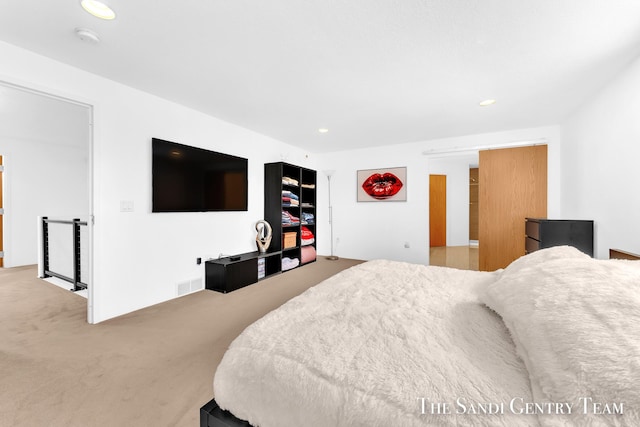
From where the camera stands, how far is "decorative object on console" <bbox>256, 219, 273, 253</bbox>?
13.3 feet

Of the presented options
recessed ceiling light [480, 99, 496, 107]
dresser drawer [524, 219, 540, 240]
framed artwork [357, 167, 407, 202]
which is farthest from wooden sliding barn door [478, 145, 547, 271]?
recessed ceiling light [480, 99, 496, 107]

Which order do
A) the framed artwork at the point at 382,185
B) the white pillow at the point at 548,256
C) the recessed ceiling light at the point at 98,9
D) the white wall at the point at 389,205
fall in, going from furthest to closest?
the framed artwork at the point at 382,185, the white wall at the point at 389,205, the recessed ceiling light at the point at 98,9, the white pillow at the point at 548,256

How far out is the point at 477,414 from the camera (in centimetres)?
59

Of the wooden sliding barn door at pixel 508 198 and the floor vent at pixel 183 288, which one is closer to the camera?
the floor vent at pixel 183 288

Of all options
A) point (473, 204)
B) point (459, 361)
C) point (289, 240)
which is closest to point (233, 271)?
point (289, 240)

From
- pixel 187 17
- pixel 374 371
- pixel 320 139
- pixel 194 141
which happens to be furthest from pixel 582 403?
pixel 320 139

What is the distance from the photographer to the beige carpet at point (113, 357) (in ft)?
4.46

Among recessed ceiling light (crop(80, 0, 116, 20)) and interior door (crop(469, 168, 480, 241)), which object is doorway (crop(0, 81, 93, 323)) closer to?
recessed ceiling light (crop(80, 0, 116, 20))

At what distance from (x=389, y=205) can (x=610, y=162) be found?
3.04 meters

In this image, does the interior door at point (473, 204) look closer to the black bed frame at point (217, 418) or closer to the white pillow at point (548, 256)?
the white pillow at point (548, 256)

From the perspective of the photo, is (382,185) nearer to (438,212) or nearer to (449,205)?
(438,212)

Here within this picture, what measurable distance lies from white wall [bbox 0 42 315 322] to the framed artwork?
2.98m

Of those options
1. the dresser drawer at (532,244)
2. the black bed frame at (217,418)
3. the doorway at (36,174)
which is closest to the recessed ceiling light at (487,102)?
the dresser drawer at (532,244)

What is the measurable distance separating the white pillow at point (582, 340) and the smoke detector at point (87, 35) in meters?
2.99
